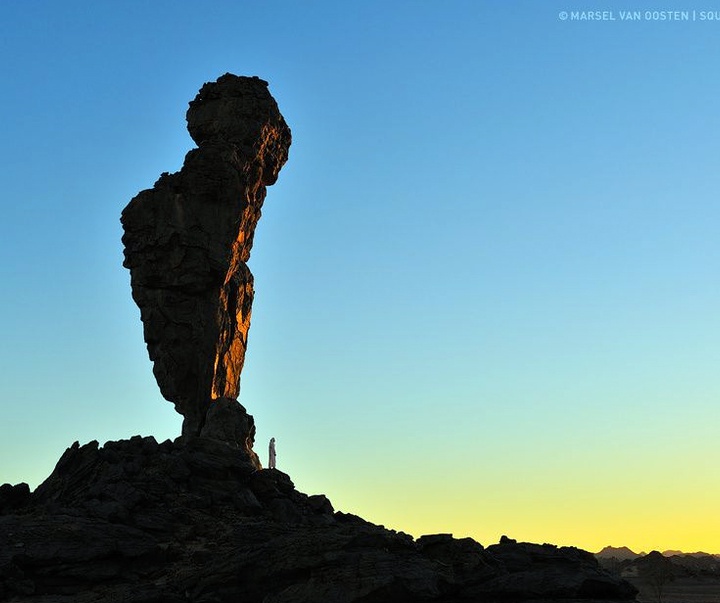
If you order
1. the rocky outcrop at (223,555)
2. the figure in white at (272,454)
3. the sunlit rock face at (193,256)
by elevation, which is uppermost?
the sunlit rock face at (193,256)

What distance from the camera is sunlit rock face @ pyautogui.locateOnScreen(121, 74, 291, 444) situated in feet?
166

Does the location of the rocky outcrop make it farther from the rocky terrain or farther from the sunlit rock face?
the sunlit rock face

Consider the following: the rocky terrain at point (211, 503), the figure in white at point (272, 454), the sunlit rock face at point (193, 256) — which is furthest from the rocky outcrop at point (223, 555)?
the figure in white at point (272, 454)

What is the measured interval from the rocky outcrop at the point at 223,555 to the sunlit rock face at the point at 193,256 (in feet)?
37.3

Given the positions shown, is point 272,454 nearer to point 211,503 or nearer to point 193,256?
point 193,256

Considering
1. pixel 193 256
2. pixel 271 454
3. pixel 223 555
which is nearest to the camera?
pixel 223 555

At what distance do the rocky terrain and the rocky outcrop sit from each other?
0.22 ft

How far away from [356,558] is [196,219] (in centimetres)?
2786

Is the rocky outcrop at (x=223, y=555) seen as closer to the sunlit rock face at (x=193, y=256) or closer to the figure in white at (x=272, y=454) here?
the sunlit rock face at (x=193, y=256)

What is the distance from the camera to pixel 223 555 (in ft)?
98.6

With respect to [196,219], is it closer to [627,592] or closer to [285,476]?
[285,476]

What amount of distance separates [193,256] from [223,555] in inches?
940

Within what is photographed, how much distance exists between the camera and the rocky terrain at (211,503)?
1096 inches

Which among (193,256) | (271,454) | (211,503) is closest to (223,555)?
(211,503)
